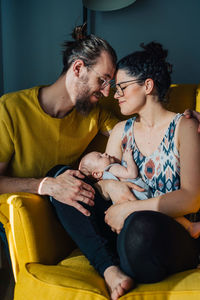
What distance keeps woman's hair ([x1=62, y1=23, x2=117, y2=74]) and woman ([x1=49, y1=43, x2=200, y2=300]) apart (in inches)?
8.8

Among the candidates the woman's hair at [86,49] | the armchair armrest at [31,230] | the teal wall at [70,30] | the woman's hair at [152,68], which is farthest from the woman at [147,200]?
the teal wall at [70,30]

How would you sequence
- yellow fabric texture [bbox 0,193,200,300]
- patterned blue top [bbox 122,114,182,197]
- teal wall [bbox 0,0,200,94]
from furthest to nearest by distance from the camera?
teal wall [bbox 0,0,200,94] → patterned blue top [bbox 122,114,182,197] → yellow fabric texture [bbox 0,193,200,300]

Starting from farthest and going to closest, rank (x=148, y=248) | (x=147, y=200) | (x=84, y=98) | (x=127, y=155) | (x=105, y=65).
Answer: (x=84, y=98), (x=105, y=65), (x=127, y=155), (x=147, y=200), (x=148, y=248)

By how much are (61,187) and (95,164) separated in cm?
28

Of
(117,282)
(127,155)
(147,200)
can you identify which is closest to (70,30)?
(127,155)

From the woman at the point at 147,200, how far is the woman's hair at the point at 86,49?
0.73 feet

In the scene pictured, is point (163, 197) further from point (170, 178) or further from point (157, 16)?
point (157, 16)

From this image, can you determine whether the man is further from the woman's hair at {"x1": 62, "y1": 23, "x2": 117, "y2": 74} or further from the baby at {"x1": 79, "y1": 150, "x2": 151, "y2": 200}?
the baby at {"x1": 79, "y1": 150, "x2": 151, "y2": 200}

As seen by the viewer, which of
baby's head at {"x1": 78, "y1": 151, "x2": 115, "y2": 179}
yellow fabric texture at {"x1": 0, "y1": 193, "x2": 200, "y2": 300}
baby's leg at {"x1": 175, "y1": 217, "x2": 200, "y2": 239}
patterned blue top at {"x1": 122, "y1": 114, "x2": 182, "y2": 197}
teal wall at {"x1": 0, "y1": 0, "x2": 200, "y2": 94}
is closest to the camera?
yellow fabric texture at {"x1": 0, "y1": 193, "x2": 200, "y2": 300}

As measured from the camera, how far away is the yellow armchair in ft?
3.23

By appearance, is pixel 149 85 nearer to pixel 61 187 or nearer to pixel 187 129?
pixel 187 129

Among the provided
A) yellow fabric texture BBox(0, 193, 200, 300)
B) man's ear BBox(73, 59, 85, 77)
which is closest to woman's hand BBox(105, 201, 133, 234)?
yellow fabric texture BBox(0, 193, 200, 300)

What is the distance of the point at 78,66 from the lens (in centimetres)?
169

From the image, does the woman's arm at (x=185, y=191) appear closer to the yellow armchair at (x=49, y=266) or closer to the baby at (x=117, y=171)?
the baby at (x=117, y=171)
